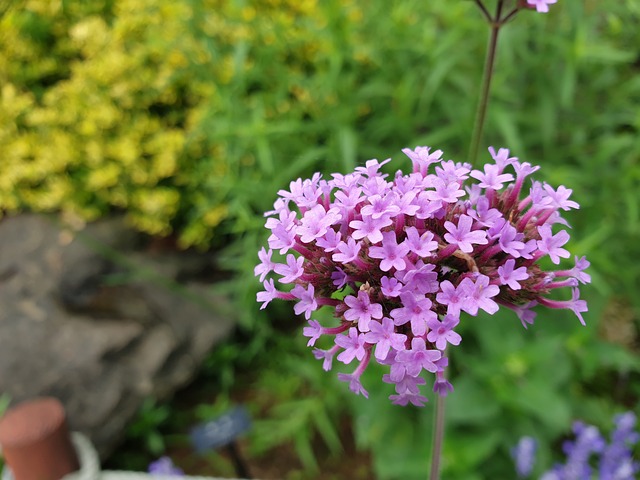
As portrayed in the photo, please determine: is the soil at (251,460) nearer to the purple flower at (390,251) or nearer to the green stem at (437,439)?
the green stem at (437,439)

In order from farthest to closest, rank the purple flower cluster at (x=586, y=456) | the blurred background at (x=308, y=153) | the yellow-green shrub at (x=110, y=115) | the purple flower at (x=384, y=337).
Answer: the yellow-green shrub at (x=110, y=115) < the blurred background at (x=308, y=153) < the purple flower cluster at (x=586, y=456) < the purple flower at (x=384, y=337)

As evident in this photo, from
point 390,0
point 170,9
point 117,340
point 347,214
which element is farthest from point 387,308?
point 170,9

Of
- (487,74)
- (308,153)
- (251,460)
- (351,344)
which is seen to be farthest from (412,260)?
(251,460)

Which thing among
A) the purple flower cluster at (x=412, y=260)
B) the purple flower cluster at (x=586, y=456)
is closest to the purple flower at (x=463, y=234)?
the purple flower cluster at (x=412, y=260)

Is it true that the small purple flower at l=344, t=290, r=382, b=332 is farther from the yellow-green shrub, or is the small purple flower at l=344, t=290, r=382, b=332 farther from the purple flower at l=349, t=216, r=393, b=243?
the yellow-green shrub

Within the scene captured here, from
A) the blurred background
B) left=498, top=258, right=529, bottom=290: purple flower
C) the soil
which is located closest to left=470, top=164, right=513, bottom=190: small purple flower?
left=498, top=258, right=529, bottom=290: purple flower

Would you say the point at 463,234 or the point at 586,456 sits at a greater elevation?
the point at 463,234

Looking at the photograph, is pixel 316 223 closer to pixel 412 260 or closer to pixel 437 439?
pixel 412 260
